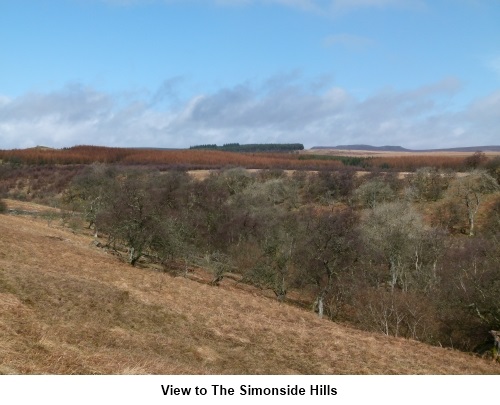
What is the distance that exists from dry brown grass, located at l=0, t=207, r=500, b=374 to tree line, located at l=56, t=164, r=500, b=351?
11162 mm

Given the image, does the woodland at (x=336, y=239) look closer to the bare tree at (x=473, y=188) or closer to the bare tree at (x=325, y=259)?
the bare tree at (x=325, y=259)

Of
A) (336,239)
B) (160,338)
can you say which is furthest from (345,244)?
(160,338)

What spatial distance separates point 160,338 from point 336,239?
88.7ft

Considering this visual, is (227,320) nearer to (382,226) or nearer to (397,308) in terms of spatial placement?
(397,308)

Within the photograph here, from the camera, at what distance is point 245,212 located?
75000mm

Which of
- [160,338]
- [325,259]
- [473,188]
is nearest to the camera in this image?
[160,338]

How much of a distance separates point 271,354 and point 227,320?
13.4 ft

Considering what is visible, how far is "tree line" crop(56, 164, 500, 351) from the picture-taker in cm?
3400

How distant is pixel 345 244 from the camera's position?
42.0 m

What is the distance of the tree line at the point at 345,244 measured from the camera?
3400 centimetres

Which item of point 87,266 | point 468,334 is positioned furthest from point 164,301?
point 468,334

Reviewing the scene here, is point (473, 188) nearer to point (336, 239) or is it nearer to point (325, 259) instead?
point (336, 239)

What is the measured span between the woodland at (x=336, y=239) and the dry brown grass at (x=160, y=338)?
373 inches

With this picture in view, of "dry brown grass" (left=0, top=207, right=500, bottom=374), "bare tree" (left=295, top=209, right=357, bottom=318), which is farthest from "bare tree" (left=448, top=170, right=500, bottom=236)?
"dry brown grass" (left=0, top=207, right=500, bottom=374)
